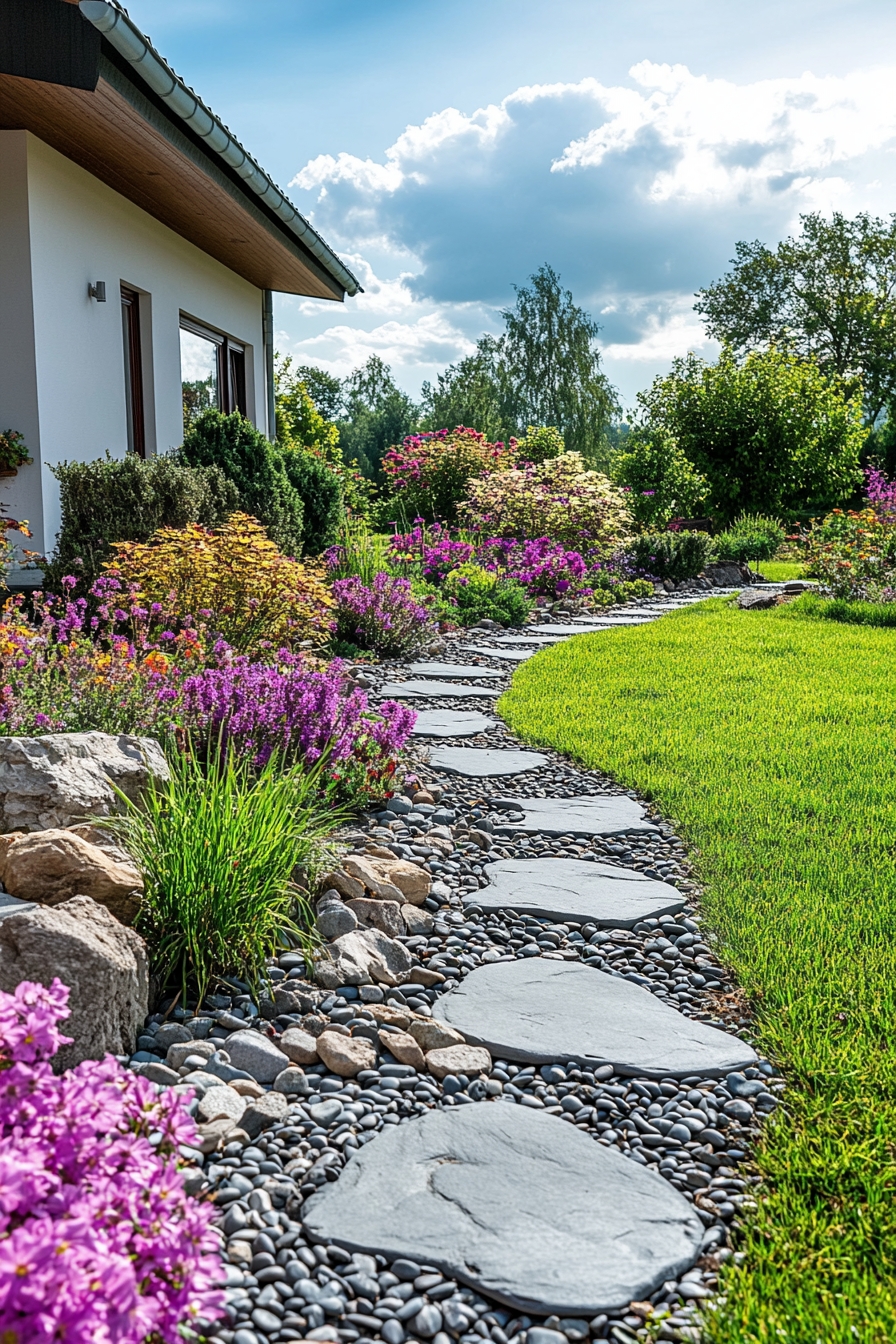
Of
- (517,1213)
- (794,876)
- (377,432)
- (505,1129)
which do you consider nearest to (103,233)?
(794,876)

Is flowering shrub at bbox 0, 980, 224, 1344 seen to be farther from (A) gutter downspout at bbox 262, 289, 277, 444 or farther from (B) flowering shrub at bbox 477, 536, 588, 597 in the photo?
(A) gutter downspout at bbox 262, 289, 277, 444

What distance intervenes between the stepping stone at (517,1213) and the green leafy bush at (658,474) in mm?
12920

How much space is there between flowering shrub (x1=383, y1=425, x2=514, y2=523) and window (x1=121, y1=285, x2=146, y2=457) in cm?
575

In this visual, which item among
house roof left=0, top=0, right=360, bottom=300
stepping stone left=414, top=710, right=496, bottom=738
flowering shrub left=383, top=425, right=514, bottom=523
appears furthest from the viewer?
flowering shrub left=383, top=425, right=514, bottom=523

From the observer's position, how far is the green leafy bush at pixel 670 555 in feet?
38.0

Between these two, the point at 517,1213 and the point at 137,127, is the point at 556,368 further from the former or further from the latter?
the point at 517,1213

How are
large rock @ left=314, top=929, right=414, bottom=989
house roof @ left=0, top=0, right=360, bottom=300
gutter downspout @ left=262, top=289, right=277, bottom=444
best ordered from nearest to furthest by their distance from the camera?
large rock @ left=314, top=929, right=414, bottom=989, house roof @ left=0, top=0, right=360, bottom=300, gutter downspout @ left=262, top=289, right=277, bottom=444

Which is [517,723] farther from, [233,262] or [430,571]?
[233,262]

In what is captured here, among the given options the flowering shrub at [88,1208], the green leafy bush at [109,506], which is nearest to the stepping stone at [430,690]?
the green leafy bush at [109,506]

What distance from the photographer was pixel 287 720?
10.9 ft

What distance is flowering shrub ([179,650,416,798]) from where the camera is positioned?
3.27m

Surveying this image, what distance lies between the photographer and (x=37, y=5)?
4.84 meters

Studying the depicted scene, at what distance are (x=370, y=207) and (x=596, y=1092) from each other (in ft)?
48.3

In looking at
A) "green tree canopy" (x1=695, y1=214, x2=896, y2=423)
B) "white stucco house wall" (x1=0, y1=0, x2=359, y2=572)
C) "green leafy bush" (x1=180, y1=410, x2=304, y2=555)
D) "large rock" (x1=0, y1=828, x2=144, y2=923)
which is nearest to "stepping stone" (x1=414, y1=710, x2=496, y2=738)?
"large rock" (x1=0, y1=828, x2=144, y2=923)
